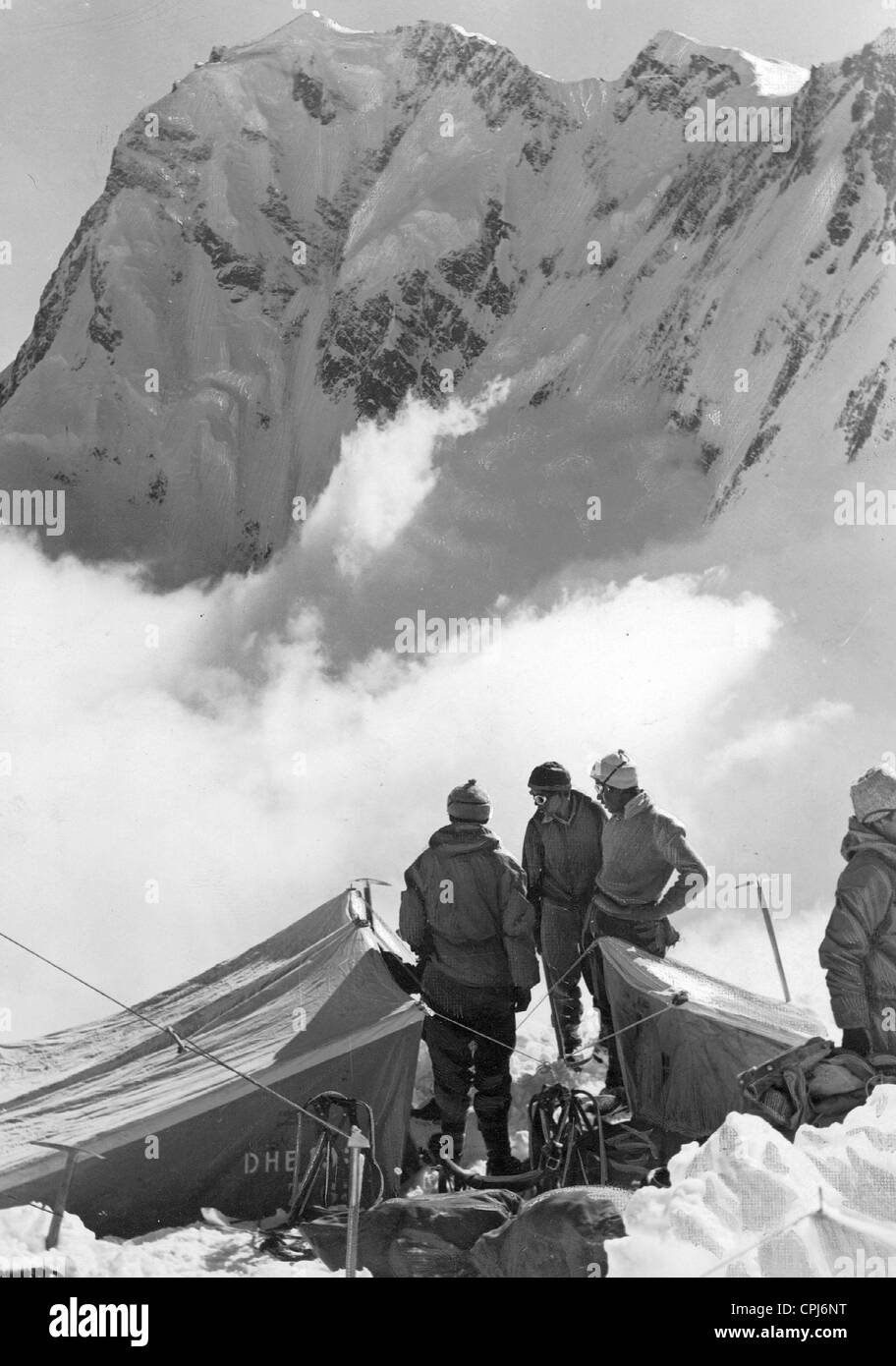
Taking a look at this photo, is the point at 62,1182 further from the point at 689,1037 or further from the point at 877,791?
the point at 877,791

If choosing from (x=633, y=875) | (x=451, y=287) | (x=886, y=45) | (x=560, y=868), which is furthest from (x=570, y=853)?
Answer: (x=451, y=287)

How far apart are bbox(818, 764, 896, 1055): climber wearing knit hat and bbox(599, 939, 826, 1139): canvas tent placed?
53 cm

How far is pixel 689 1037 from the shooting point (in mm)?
3793

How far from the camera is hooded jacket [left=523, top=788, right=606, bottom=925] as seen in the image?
456 cm

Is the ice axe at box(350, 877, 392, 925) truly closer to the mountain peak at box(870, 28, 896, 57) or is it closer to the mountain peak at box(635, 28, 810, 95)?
the mountain peak at box(870, 28, 896, 57)

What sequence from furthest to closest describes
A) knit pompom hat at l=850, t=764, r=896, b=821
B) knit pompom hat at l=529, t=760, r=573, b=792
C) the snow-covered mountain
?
the snow-covered mountain → knit pompom hat at l=529, t=760, r=573, b=792 → knit pompom hat at l=850, t=764, r=896, b=821

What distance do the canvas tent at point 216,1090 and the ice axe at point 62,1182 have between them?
0.04 m

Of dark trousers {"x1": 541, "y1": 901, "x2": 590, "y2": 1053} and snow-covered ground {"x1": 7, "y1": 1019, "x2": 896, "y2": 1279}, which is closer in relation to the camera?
snow-covered ground {"x1": 7, "y1": 1019, "x2": 896, "y2": 1279}

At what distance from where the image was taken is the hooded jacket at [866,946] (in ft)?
10.4

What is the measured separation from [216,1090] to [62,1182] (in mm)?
531

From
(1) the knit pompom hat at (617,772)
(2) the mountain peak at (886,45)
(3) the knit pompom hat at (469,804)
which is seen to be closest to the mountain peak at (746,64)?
(2) the mountain peak at (886,45)

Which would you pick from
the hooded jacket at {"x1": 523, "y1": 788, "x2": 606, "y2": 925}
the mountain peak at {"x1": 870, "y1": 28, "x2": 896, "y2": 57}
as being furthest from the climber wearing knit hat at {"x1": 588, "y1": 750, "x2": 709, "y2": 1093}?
the mountain peak at {"x1": 870, "y1": 28, "x2": 896, "y2": 57}
